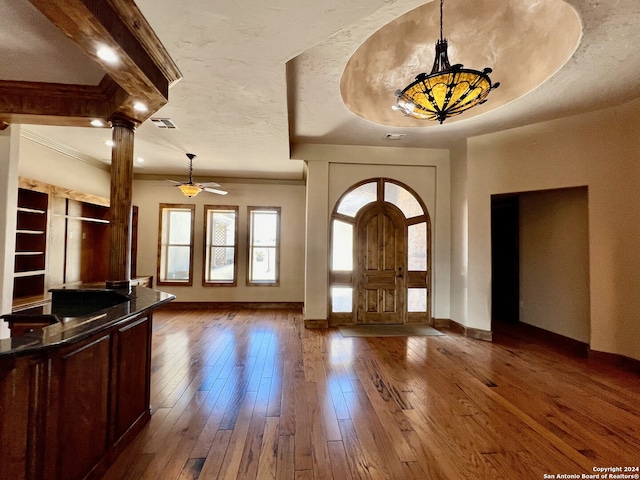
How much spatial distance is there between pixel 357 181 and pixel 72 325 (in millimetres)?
4671

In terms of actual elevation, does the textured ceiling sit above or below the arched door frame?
above

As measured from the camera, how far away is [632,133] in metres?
3.58

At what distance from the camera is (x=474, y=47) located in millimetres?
3469

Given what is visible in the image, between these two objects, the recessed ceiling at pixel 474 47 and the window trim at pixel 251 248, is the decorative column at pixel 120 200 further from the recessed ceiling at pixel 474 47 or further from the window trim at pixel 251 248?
the window trim at pixel 251 248

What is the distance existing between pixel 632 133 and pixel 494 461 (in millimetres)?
4180

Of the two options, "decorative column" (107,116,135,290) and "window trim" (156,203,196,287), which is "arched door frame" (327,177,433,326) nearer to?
"decorative column" (107,116,135,290)

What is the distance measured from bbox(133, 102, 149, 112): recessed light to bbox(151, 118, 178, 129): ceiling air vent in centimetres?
91

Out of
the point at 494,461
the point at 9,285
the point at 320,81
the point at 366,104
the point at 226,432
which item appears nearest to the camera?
the point at 494,461

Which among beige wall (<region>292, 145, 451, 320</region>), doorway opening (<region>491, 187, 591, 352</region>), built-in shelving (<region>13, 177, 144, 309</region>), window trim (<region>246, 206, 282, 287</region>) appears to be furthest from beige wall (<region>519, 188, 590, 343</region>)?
built-in shelving (<region>13, 177, 144, 309</region>)

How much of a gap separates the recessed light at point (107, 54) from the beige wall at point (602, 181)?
499 centimetres

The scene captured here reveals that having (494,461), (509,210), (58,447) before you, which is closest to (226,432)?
(58,447)

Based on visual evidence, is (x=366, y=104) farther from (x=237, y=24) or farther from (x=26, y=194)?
(x=26, y=194)

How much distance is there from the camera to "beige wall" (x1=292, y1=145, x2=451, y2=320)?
5.33m

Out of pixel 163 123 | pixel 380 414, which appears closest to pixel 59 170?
pixel 163 123
